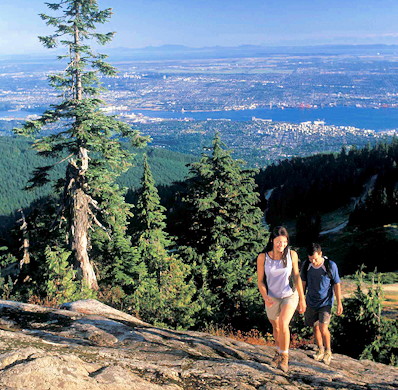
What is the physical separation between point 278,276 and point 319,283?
1378 millimetres

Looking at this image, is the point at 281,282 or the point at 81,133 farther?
the point at 81,133

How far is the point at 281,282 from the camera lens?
6.61 m

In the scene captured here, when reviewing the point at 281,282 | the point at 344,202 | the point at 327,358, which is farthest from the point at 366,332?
the point at 344,202

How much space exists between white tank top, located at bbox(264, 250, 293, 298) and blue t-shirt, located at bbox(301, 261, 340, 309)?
1085mm

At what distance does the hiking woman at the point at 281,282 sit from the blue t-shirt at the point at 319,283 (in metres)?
0.80

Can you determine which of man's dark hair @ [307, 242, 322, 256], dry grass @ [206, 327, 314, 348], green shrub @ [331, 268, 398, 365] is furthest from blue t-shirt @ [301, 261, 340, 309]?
green shrub @ [331, 268, 398, 365]

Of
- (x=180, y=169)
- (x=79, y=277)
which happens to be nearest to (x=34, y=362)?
(x=79, y=277)

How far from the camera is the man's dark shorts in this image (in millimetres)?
7648

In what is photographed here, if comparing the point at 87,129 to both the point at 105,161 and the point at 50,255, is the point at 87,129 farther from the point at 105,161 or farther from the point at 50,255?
the point at 50,255

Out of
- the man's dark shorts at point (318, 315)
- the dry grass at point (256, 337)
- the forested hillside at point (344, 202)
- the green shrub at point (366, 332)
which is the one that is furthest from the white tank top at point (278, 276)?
the forested hillside at point (344, 202)

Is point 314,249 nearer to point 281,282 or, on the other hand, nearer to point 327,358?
point 281,282

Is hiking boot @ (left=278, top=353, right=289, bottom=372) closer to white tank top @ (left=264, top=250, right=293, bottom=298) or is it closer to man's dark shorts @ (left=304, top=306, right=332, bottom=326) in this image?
white tank top @ (left=264, top=250, right=293, bottom=298)

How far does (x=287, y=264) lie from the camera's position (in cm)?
652

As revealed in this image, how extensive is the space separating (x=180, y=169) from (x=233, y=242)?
156 m
